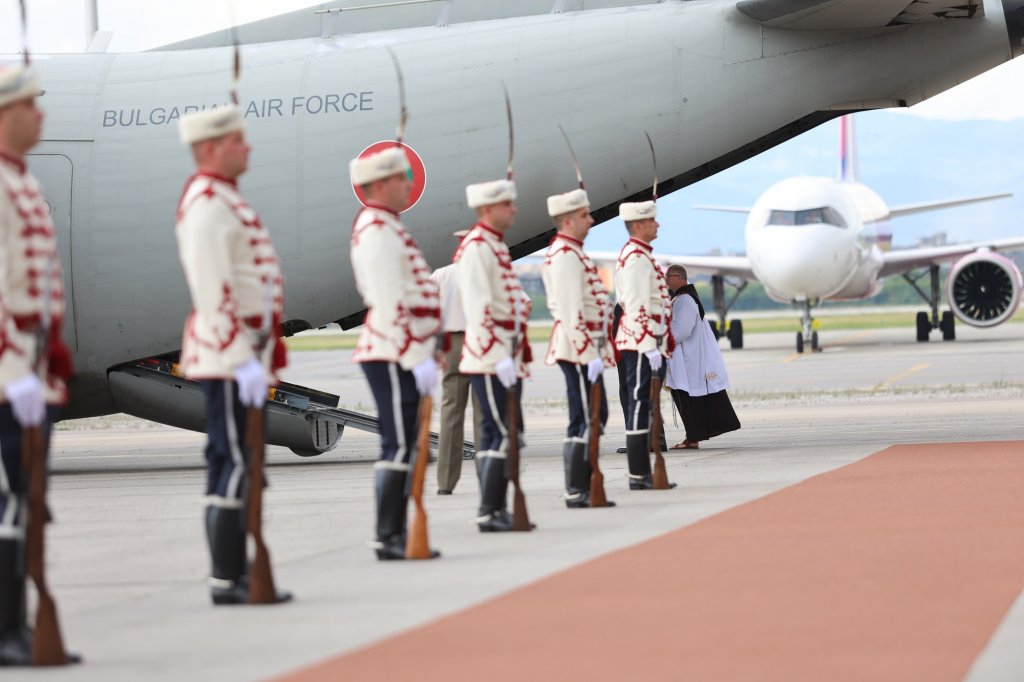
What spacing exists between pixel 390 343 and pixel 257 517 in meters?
1.27

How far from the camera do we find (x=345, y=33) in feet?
43.8

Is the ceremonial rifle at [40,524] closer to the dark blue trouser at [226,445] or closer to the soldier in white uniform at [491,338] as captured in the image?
the dark blue trouser at [226,445]

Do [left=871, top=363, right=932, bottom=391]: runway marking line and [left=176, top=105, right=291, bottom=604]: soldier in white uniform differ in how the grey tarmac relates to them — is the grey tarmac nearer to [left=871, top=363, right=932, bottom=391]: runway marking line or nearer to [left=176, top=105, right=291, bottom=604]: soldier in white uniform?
[left=176, top=105, right=291, bottom=604]: soldier in white uniform

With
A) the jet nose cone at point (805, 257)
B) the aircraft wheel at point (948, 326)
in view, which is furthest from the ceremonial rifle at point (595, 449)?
the aircraft wheel at point (948, 326)

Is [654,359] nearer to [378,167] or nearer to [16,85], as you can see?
[378,167]

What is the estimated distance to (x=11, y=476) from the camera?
526 centimetres


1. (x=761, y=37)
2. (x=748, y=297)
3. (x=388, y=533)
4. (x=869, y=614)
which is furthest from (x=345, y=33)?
(x=748, y=297)

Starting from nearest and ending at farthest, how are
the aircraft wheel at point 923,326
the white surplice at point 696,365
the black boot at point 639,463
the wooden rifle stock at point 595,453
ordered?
the wooden rifle stock at point 595,453, the black boot at point 639,463, the white surplice at point 696,365, the aircraft wheel at point 923,326

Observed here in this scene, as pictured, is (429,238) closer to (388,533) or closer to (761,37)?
(761,37)

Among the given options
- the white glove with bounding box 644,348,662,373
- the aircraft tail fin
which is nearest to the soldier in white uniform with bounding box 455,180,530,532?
the white glove with bounding box 644,348,662,373

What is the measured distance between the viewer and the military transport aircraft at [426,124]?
40.1ft

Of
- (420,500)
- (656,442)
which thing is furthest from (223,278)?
(656,442)

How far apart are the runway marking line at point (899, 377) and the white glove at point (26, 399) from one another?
17.2 metres

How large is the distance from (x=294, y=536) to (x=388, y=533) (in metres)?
1.45
